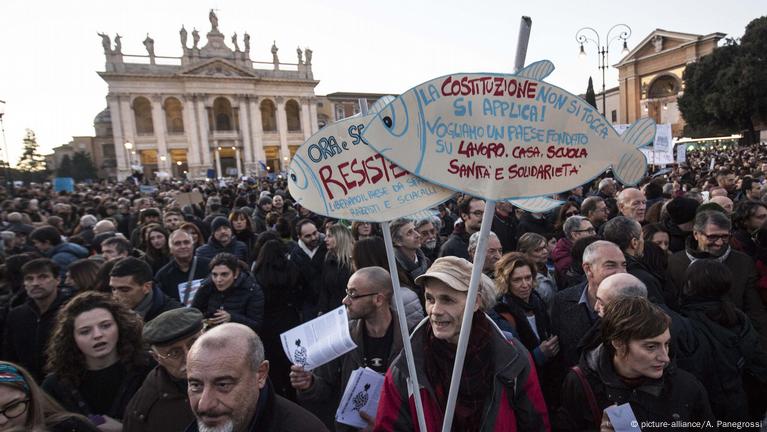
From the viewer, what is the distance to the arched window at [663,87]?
48.8 m

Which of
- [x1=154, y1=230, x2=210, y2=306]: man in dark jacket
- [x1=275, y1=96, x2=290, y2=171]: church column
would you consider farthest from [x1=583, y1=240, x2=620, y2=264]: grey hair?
[x1=275, y1=96, x2=290, y2=171]: church column

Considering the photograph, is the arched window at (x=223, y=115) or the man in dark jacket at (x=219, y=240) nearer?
the man in dark jacket at (x=219, y=240)

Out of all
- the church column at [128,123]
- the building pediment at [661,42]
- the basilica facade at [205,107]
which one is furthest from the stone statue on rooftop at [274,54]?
the building pediment at [661,42]

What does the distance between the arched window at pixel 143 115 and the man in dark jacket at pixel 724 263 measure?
2153 inches

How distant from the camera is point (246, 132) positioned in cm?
5081

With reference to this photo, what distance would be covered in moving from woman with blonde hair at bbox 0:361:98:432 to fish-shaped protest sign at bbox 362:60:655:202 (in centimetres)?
177

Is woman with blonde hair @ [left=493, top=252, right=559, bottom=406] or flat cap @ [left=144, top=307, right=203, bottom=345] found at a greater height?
flat cap @ [left=144, top=307, right=203, bottom=345]

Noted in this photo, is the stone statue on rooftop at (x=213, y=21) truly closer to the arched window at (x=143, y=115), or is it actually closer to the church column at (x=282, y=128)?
the church column at (x=282, y=128)

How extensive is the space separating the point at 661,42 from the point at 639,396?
59.2m

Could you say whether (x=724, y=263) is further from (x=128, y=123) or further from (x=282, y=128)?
(x=282, y=128)

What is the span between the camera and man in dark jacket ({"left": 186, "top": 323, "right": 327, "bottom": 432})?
163 centimetres

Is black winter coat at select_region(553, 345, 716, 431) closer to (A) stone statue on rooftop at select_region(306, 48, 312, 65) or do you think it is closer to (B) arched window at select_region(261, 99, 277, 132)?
(B) arched window at select_region(261, 99, 277, 132)

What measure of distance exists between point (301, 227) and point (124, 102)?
4990 cm

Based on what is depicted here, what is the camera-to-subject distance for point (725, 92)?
35.6 meters
